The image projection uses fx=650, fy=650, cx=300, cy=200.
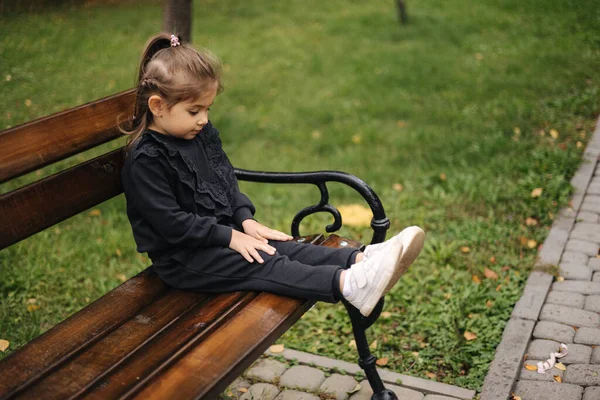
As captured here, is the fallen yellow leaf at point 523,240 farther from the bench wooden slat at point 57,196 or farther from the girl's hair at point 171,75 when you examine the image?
the bench wooden slat at point 57,196

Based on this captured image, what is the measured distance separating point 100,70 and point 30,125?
5125 mm

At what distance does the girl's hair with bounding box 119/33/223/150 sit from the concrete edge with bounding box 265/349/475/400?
1.36m

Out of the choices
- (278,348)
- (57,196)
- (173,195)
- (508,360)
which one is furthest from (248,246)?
(508,360)

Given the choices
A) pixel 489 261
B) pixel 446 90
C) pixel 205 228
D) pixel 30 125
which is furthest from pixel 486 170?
pixel 30 125

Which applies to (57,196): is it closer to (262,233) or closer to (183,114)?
(183,114)

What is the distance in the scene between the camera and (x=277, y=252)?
2.58 metres

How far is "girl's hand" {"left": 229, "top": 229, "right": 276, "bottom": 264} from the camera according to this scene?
247 centimetres

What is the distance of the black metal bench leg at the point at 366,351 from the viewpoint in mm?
2648

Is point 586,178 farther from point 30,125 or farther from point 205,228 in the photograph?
point 30,125

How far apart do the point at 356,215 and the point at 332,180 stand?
190cm

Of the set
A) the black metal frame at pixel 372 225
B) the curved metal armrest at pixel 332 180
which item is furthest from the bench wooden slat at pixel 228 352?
the curved metal armrest at pixel 332 180

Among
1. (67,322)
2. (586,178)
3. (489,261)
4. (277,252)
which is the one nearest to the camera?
(67,322)

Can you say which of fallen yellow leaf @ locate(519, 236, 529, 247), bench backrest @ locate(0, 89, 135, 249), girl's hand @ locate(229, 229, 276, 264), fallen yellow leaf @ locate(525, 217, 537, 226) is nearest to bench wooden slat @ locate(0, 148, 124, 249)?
bench backrest @ locate(0, 89, 135, 249)

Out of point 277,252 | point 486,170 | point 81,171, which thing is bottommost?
point 486,170
